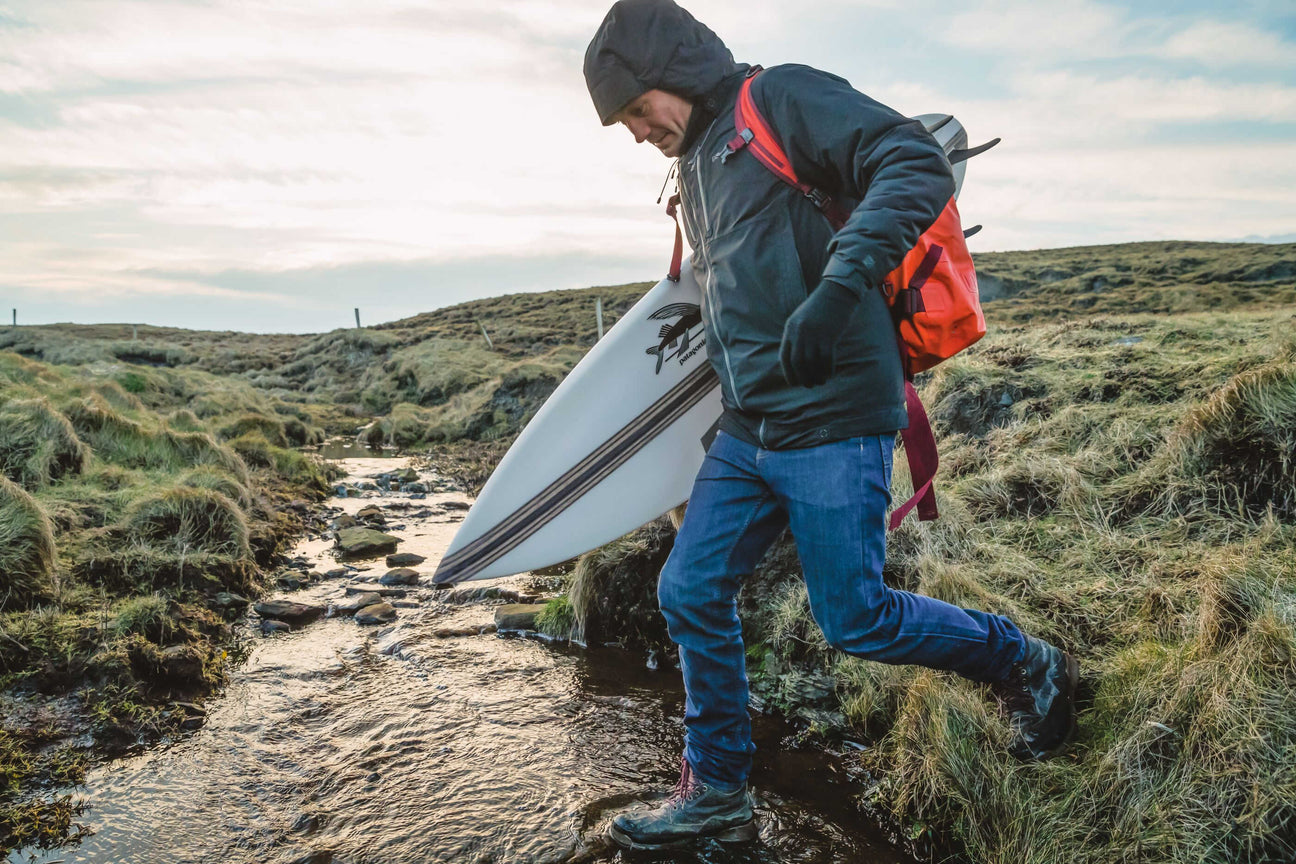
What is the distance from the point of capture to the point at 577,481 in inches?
139

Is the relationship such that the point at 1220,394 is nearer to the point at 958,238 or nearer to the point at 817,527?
the point at 958,238

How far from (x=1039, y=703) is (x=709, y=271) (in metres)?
1.72

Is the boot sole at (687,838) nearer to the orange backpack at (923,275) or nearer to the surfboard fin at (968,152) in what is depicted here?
the orange backpack at (923,275)

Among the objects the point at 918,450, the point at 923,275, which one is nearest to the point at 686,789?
the point at 918,450

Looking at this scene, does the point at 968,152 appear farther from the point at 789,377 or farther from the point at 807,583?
the point at 807,583

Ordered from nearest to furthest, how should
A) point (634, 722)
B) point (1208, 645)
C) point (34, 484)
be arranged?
point (1208, 645), point (634, 722), point (34, 484)

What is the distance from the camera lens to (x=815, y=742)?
3.14 m

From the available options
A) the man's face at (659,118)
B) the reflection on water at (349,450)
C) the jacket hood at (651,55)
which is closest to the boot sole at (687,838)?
the man's face at (659,118)

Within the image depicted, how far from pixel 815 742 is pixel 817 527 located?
1.47m

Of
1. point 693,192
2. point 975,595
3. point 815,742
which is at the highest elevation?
point 693,192

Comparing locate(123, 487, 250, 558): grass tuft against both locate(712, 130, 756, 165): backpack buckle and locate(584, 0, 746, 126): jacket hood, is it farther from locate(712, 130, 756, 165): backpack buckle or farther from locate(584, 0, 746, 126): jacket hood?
locate(712, 130, 756, 165): backpack buckle

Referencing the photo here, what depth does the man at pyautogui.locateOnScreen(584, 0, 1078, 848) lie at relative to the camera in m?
1.91

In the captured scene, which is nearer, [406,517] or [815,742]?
[815,742]

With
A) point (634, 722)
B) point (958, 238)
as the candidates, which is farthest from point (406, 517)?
point (958, 238)
